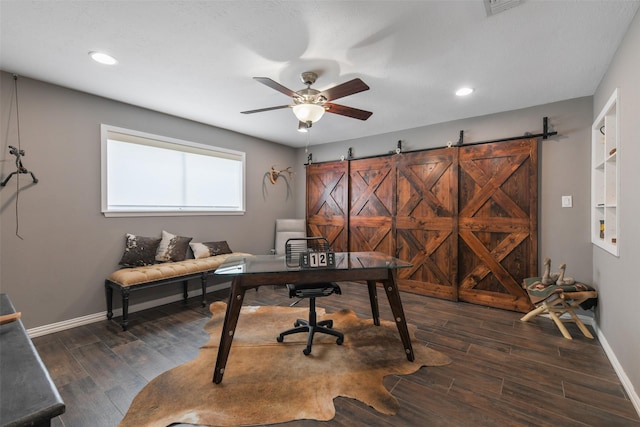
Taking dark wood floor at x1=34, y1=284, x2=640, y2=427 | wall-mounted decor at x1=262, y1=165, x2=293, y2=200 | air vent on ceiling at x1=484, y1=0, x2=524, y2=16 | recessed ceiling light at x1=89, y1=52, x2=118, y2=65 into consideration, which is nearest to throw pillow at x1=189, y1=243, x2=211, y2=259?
dark wood floor at x1=34, y1=284, x2=640, y2=427

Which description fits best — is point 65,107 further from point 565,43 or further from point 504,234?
point 504,234

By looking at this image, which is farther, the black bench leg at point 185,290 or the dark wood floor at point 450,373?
the black bench leg at point 185,290

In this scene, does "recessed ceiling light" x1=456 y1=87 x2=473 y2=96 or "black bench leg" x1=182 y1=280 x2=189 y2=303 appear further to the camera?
"black bench leg" x1=182 y1=280 x2=189 y2=303

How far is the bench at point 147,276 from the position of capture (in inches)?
119

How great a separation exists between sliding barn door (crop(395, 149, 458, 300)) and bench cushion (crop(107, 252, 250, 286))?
9.43 feet

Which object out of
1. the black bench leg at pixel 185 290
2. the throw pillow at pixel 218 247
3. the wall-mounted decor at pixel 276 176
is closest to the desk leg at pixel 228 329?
the black bench leg at pixel 185 290

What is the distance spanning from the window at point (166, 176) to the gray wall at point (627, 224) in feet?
14.9

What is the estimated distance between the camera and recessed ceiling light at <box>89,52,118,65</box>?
238 centimetres

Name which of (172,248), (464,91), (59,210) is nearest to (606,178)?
(464,91)

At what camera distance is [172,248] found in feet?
12.3

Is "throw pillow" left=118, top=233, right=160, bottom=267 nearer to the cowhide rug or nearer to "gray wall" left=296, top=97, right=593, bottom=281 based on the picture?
the cowhide rug

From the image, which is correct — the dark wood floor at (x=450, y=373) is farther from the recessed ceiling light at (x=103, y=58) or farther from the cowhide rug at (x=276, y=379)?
the recessed ceiling light at (x=103, y=58)

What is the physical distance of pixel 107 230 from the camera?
335 centimetres

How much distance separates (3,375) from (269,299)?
3330 mm
